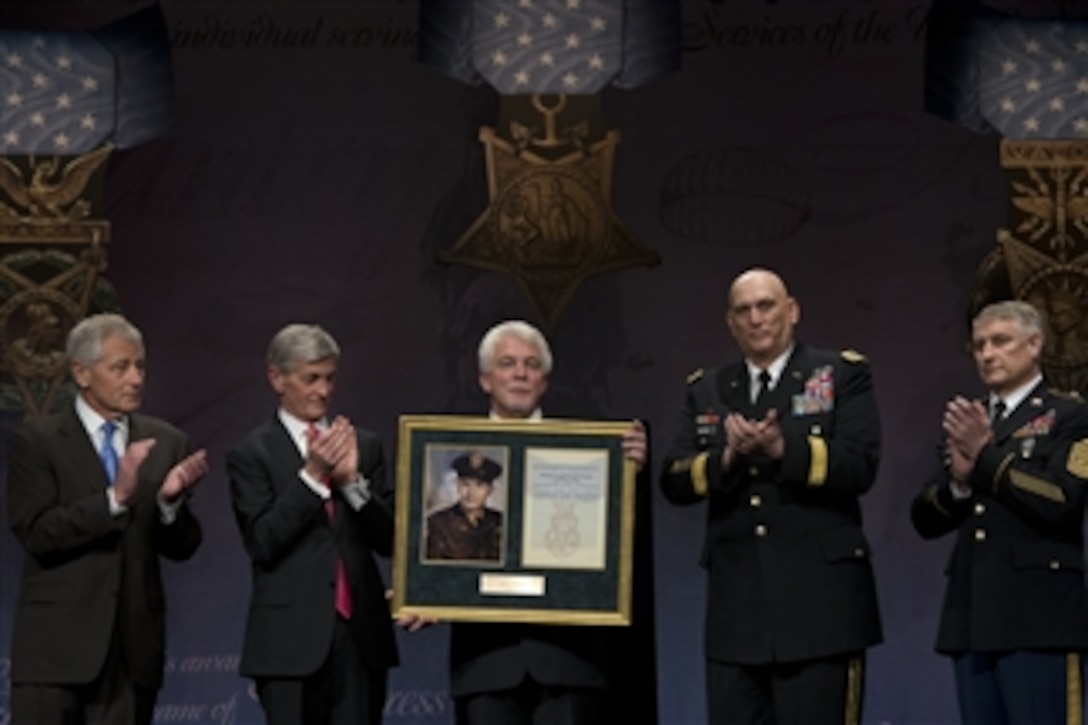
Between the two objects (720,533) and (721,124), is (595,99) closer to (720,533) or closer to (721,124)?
(721,124)

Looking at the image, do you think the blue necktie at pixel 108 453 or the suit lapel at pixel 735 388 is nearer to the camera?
the suit lapel at pixel 735 388

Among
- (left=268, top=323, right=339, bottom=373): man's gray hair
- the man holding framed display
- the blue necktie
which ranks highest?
(left=268, top=323, right=339, bottom=373): man's gray hair

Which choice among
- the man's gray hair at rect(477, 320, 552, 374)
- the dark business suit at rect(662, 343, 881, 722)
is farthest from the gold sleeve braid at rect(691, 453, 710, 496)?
the man's gray hair at rect(477, 320, 552, 374)

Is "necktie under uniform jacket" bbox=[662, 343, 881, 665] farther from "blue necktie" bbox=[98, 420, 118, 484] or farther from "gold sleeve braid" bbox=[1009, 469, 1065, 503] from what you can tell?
"blue necktie" bbox=[98, 420, 118, 484]

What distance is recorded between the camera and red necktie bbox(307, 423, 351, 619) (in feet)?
17.5

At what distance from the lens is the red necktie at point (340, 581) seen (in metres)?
5.32

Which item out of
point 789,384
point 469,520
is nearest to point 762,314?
point 789,384

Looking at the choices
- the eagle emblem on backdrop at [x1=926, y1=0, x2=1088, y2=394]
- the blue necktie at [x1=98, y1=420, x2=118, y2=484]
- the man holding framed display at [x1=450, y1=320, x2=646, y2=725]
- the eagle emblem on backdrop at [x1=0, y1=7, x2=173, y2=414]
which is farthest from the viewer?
the eagle emblem on backdrop at [x1=0, y1=7, x2=173, y2=414]

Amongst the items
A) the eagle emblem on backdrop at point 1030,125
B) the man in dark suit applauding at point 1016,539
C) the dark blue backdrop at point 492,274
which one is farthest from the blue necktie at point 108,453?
the eagle emblem on backdrop at point 1030,125

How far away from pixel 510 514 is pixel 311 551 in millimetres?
555

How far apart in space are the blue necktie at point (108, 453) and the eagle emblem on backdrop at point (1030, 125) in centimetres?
293

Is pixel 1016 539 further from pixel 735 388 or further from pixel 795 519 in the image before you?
pixel 735 388

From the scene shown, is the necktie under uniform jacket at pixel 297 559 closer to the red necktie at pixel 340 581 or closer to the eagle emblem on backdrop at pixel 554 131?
the red necktie at pixel 340 581

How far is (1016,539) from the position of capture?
529 centimetres
